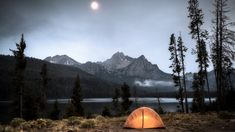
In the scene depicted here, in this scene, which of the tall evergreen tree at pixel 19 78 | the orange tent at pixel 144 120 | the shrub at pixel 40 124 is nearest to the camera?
the orange tent at pixel 144 120

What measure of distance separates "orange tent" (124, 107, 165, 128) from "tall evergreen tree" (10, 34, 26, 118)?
29964 mm

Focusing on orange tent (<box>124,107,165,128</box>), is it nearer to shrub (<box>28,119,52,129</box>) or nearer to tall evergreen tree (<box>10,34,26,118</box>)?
shrub (<box>28,119,52,129</box>)

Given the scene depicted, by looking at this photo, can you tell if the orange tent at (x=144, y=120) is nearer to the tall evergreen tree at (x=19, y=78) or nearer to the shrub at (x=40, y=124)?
the shrub at (x=40, y=124)

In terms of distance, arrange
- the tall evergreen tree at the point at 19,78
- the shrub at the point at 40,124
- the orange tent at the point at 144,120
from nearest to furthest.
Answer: the orange tent at the point at 144,120
the shrub at the point at 40,124
the tall evergreen tree at the point at 19,78

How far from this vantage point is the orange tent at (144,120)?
20.5 metres

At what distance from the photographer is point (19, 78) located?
46.8 meters

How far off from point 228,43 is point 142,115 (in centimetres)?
1730

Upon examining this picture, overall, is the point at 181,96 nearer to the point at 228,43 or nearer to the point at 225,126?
the point at 228,43

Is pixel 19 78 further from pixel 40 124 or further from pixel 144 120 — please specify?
pixel 144 120

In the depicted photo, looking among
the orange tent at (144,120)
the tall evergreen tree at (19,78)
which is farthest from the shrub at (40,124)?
the tall evergreen tree at (19,78)

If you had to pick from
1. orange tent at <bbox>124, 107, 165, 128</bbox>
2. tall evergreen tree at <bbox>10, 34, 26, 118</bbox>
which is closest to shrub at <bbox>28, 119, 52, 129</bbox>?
orange tent at <bbox>124, 107, 165, 128</bbox>

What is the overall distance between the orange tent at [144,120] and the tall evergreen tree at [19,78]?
98.3 feet

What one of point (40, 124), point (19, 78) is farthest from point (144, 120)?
point (19, 78)

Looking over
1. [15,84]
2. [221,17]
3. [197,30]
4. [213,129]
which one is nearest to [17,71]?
[15,84]
